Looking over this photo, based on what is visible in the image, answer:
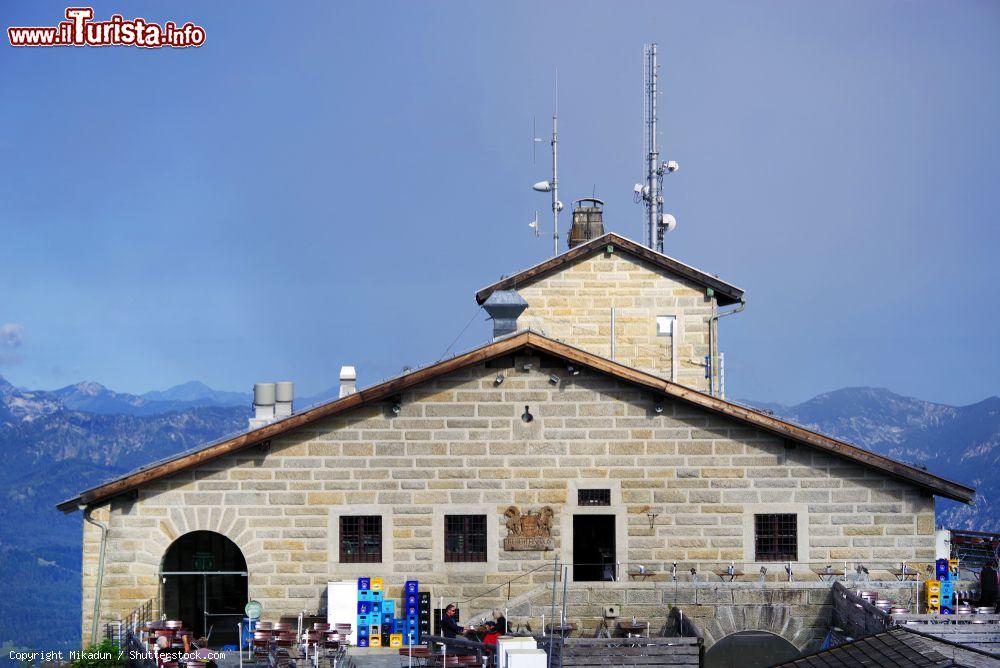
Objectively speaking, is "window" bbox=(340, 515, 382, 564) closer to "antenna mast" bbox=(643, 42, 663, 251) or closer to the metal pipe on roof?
the metal pipe on roof

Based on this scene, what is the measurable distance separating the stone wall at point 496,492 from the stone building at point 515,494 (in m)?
0.03

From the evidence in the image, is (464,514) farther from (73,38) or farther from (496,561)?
(73,38)

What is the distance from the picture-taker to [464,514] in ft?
110

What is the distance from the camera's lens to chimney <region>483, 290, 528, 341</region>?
35.6m

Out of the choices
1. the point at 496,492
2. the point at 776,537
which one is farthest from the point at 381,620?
the point at 776,537

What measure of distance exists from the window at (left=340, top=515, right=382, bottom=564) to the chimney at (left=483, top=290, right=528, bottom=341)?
5.29 m

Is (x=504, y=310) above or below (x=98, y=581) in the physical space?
above

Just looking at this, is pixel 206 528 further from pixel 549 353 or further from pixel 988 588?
pixel 988 588

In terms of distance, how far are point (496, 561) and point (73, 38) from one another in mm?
25793

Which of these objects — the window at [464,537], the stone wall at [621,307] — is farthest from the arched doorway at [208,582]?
the stone wall at [621,307]

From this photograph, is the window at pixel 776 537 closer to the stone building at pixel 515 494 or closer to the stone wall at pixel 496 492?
the stone building at pixel 515 494

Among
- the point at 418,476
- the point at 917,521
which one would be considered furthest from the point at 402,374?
the point at 917,521

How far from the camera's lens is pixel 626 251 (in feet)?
149

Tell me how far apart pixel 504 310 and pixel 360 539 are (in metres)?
6.31
